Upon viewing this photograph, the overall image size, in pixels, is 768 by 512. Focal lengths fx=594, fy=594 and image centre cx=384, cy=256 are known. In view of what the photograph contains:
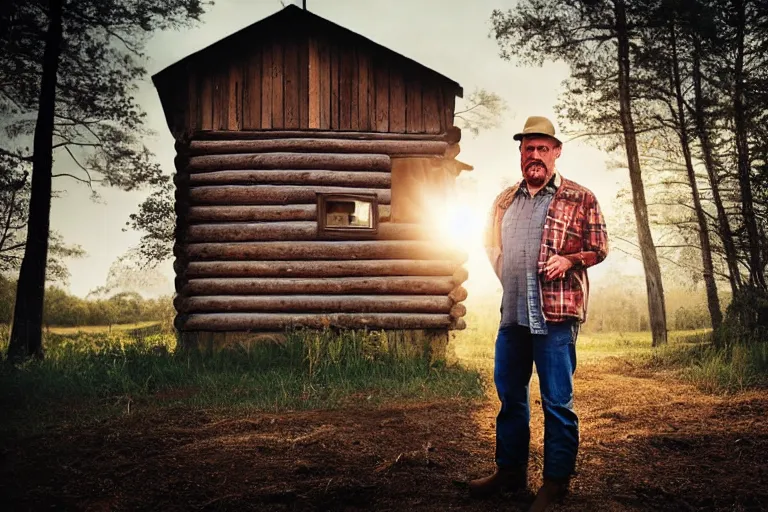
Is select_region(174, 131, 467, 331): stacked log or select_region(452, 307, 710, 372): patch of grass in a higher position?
select_region(174, 131, 467, 331): stacked log

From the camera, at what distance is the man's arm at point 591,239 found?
12.3 ft

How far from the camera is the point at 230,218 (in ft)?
34.4

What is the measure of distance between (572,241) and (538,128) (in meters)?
0.76

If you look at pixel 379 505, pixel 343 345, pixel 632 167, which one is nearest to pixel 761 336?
pixel 632 167

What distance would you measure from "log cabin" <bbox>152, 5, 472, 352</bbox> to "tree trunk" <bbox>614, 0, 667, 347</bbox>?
507cm

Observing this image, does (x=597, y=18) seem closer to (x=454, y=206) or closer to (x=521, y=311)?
(x=454, y=206)

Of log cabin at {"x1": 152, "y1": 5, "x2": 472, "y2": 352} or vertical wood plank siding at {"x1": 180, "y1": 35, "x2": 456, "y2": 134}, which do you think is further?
vertical wood plank siding at {"x1": 180, "y1": 35, "x2": 456, "y2": 134}

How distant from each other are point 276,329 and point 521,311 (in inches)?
278

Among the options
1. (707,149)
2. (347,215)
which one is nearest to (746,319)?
(707,149)

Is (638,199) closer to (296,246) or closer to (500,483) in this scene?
(296,246)

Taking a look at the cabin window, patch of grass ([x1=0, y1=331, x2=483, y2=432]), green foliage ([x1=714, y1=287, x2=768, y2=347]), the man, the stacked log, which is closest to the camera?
the man

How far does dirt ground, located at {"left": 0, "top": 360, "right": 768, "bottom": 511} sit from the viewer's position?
385 centimetres

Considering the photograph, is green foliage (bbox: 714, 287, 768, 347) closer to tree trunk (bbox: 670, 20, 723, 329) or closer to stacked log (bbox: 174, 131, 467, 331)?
tree trunk (bbox: 670, 20, 723, 329)

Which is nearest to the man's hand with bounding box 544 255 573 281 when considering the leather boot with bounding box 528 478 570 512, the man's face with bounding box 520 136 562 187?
the man's face with bounding box 520 136 562 187
